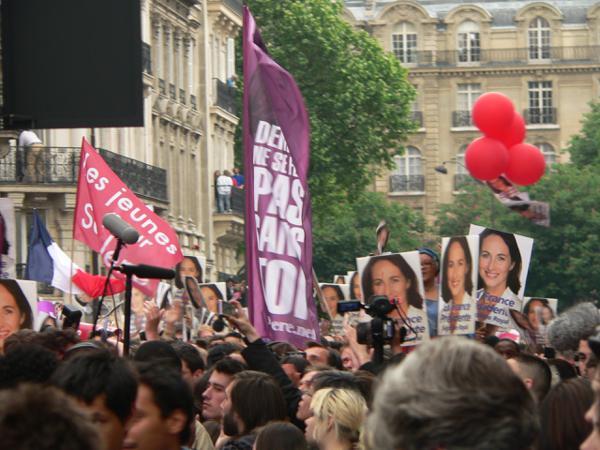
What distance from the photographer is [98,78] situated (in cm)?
1020

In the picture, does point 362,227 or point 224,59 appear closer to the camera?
point 224,59

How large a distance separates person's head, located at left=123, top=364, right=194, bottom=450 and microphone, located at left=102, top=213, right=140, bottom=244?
10.5ft

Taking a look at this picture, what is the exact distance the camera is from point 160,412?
215 inches

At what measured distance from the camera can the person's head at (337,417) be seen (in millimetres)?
6930

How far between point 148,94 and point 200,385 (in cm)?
3643

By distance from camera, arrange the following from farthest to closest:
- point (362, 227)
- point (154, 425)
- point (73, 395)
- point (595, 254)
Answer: point (362, 227)
point (595, 254)
point (154, 425)
point (73, 395)

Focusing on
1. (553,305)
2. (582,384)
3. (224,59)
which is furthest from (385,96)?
(582,384)

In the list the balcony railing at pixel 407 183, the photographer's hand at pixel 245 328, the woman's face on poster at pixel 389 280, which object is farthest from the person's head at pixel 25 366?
the balcony railing at pixel 407 183

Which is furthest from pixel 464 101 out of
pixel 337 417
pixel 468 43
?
pixel 337 417

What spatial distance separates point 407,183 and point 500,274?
282 feet

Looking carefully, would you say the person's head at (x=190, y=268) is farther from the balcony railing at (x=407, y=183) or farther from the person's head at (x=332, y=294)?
the balcony railing at (x=407, y=183)

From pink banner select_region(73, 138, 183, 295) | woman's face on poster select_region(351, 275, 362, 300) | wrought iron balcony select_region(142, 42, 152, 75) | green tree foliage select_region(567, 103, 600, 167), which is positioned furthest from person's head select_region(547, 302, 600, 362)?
green tree foliage select_region(567, 103, 600, 167)

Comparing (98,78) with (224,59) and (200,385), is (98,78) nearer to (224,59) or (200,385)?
(200,385)

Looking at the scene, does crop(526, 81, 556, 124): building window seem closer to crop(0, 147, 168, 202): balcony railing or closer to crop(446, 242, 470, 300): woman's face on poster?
crop(0, 147, 168, 202): balcony railing
